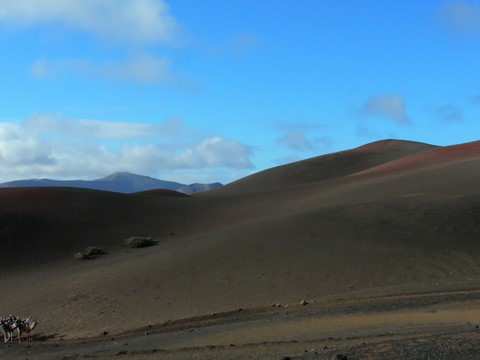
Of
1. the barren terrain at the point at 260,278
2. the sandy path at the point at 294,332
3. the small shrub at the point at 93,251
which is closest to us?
the sandy path at the point at 294,332

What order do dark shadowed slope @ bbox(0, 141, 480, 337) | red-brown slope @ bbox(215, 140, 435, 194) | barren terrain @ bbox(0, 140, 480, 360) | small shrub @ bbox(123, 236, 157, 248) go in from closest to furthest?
1. barren terrain @ bbox(0, 140, 480, 360)
2. dark shadowed slope @ bbox(0, 141, 480, 337)
3. small shrub @ bbox(123, 236, 157, 248)
4. red-brown slope @ bbox(215, 140, 435, 194)

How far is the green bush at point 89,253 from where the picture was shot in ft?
93.7

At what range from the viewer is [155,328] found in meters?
14.5

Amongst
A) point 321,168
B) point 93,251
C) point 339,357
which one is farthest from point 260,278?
point 321,168

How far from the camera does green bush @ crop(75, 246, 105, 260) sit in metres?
28.5

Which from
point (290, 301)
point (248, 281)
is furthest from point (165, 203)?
point (290, 301)

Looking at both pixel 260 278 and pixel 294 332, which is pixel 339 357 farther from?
pixel 260 278

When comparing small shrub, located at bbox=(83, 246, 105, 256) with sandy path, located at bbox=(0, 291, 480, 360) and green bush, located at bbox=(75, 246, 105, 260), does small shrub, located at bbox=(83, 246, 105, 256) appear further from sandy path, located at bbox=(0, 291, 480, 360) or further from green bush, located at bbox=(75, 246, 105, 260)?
sandy path, located at bbox=(0, 291, 480, 360)

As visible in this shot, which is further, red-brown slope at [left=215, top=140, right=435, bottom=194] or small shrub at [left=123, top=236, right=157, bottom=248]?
red-brown slope at [left=215, top=140, right=435, bottom=194]

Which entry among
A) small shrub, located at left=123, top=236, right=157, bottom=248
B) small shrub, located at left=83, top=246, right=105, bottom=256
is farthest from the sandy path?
small shrub, located at left=123, top=236, right=157, bottom=248

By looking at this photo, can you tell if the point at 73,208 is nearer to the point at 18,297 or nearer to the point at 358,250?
the point at 18,297

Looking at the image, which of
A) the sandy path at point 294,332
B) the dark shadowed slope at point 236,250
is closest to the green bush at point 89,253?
the dark shadowed slope at point 236,250

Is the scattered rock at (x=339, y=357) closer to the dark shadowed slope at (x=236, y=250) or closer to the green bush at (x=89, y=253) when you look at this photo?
the dark shadowed slope at (x=236, y=250)

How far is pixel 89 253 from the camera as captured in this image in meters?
28.9
